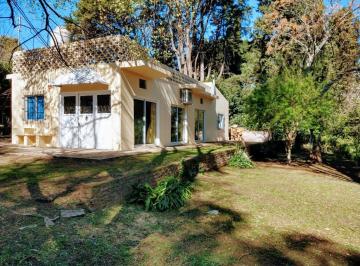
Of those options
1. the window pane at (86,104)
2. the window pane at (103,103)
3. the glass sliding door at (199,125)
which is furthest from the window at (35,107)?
the glass sliding door at (199,125)

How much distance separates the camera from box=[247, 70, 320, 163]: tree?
48.7ft

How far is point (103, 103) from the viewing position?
41.7ft

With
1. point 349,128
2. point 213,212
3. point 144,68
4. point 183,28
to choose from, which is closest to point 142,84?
point 144,68

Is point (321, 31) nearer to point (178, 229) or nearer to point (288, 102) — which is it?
point (288, 102)

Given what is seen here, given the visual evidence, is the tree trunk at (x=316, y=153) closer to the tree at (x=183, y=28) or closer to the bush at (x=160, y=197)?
the tree at (x=183, y=28)

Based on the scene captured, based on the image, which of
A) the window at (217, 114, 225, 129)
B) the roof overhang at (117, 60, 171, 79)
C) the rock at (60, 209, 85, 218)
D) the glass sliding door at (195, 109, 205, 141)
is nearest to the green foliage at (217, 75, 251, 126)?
the window at (217, 114, 225, 129)

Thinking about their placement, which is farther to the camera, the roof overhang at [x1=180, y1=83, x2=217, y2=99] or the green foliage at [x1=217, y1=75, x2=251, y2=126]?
the green foliage at [x1=217, y1=75, x2=251, y2=126]

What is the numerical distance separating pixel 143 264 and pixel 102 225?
144 cm

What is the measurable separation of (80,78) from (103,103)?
1.29m

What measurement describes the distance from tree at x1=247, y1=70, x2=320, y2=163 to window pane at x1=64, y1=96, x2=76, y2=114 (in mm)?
8565

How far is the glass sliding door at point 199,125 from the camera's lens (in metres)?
20.3

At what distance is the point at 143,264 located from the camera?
4.46 m

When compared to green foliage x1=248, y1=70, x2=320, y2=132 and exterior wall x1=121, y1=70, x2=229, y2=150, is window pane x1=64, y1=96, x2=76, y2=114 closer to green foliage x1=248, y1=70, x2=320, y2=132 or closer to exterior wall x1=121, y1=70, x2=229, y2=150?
exterior wall x1=121, y1=70, x2=229, y2=150

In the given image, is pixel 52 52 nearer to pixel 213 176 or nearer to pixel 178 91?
pixel 178 91
